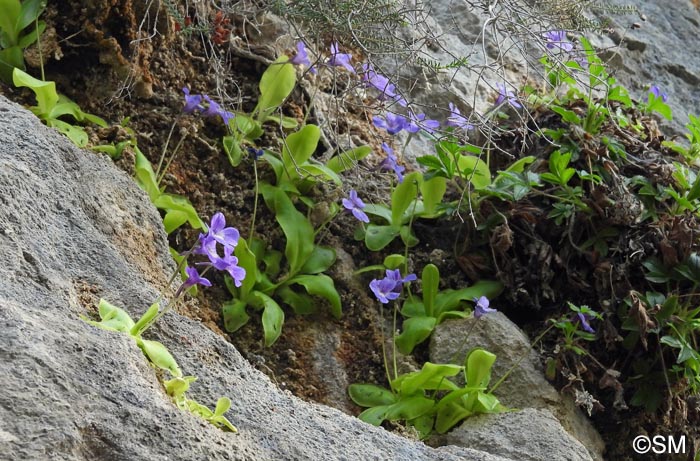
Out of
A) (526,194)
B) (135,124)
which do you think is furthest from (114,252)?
(526,194)

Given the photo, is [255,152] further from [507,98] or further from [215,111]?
[507,98]

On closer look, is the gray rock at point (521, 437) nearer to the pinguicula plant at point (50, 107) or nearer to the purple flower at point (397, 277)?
the purple flower at point (397, 277)

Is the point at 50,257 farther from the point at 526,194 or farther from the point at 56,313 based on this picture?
the point at 526,194

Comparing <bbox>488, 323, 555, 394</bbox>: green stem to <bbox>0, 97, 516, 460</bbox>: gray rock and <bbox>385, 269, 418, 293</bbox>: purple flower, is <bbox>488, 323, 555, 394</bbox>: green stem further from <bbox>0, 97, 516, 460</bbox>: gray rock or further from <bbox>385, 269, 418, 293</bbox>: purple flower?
<bbox>0, 97, 516, 460</bbox>: gray rock

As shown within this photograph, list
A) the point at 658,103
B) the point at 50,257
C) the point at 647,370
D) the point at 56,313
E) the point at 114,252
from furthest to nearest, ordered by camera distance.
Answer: the point at 658,103 < the point at 647,370 < the point at 114,252 < the point at 50,257 < the point at 56,313

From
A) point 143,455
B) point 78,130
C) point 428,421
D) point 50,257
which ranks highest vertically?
point 143,455

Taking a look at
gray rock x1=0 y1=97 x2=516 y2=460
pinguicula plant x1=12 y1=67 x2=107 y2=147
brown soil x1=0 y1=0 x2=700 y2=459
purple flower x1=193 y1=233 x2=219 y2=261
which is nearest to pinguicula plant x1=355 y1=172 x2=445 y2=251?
brown soil x1=0 y1=0 x2=700 y2=459

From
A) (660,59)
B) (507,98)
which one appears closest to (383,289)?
(507,98)
